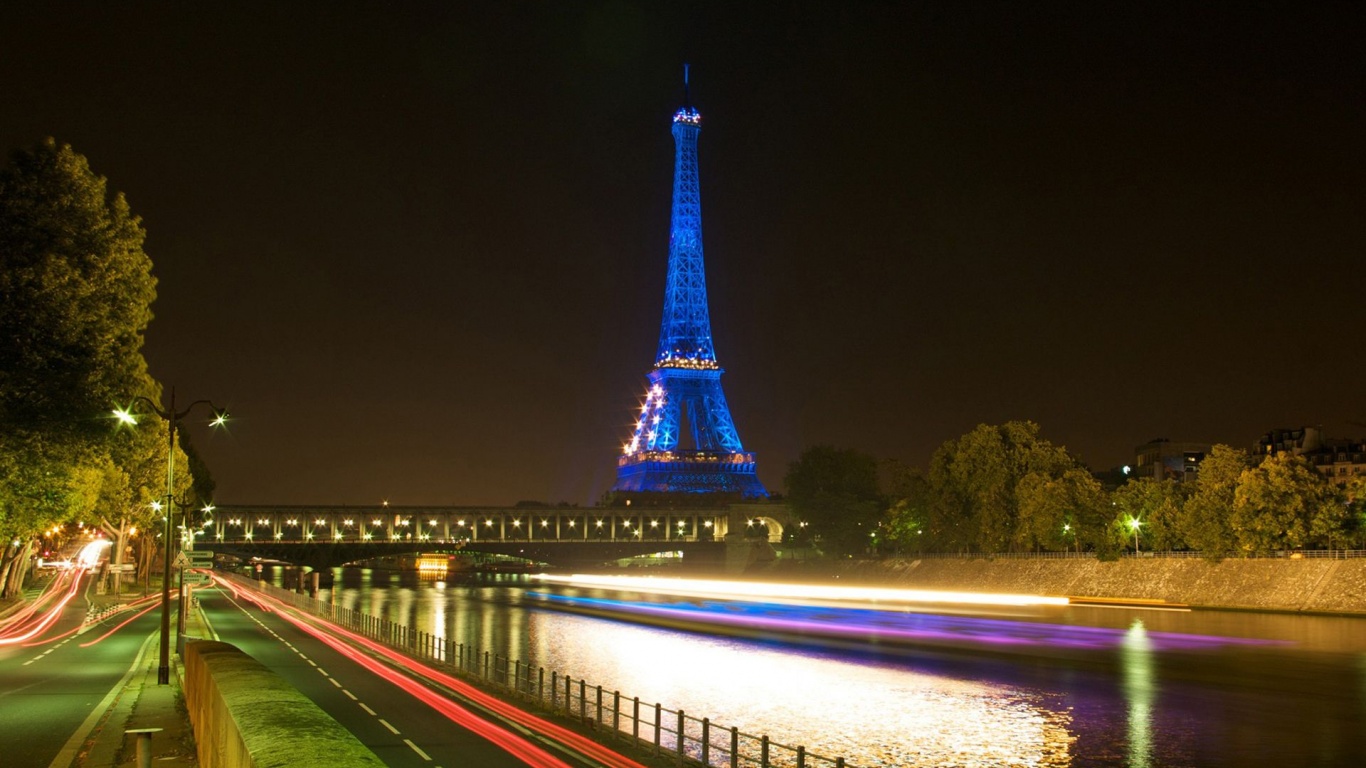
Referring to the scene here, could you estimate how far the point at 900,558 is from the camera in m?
138

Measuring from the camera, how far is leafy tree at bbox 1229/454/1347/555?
86.1 metres

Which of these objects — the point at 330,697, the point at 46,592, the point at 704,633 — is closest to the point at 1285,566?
the point at 704,633

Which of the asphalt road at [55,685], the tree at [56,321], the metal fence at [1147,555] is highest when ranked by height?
the tree at [56,321]

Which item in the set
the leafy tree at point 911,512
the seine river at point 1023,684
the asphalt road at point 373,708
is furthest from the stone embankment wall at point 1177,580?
the asphalt road at point 373,708

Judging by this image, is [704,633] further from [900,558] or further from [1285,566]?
[900,558]

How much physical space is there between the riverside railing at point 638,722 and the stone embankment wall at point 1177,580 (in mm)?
55440

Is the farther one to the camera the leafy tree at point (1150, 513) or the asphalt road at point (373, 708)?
the leafy tree at point (1150, 513)

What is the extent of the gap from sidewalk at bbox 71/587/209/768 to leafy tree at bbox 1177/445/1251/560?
2915 inches

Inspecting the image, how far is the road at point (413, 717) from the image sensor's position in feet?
88.5

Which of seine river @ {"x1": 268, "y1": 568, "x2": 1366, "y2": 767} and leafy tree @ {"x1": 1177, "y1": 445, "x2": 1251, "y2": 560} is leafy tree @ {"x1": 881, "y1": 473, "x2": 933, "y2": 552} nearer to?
leafy tree @ {"x1": 1177, "y1": 445, "x2": 1251, "y2": 560}

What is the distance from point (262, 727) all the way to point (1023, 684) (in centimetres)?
3995

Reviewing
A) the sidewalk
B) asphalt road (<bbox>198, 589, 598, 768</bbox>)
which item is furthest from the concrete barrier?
asphalt road (<bbox>198, 589, 598, 768</bbox>)

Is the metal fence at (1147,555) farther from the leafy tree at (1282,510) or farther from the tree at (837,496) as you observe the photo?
the tree at (837,496)

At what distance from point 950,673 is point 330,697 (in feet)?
90.2
